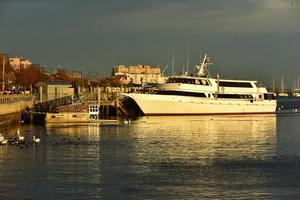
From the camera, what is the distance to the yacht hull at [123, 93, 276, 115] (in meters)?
103

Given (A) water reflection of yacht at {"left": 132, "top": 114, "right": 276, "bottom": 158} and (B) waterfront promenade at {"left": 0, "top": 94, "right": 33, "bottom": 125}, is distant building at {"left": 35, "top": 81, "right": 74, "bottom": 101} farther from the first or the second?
(A) water reflection of yacht at {"left": 132, "top": 114, "right": 276, "bottom": 158}

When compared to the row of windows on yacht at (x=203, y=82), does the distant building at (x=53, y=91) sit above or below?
below

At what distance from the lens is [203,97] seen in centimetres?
10756

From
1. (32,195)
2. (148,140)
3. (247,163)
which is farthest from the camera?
(148,140)

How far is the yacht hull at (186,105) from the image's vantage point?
103 meters

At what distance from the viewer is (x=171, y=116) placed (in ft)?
336

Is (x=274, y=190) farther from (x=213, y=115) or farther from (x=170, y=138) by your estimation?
(x=213, y=115)

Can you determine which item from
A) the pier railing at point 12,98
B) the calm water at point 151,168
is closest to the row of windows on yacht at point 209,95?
the pier railing at point 12,98

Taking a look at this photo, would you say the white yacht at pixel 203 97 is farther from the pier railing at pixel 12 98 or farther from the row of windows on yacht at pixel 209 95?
the pier railing at pixel 12 98

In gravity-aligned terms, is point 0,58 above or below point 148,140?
above

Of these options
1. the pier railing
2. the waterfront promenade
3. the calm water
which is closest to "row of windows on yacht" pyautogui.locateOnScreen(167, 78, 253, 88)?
the pier railing

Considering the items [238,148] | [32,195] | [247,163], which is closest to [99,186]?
Result: [32,195]

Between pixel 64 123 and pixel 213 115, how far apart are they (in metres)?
37.1

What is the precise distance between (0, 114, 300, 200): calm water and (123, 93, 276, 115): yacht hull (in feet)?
145
